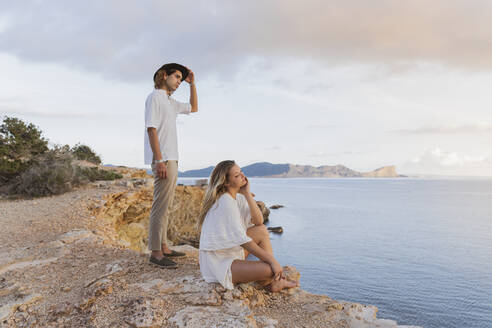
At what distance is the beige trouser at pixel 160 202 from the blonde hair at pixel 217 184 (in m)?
0.79

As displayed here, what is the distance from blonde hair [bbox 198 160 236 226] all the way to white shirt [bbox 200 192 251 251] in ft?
0.29

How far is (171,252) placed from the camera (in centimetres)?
459

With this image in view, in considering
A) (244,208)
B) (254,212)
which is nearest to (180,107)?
(244,208)

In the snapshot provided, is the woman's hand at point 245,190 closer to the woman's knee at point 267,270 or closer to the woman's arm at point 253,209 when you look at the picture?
the woman's arm at point 253,209

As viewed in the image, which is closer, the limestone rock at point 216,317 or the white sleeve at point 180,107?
the limestone rock at point 216,317

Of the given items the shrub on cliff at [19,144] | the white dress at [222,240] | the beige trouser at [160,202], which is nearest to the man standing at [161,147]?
the beige trouser at [160,202]

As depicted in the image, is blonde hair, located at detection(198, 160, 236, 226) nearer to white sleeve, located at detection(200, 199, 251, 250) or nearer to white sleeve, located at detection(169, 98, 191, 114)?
white sleeve, located at detection(200, 199, 251, 250)

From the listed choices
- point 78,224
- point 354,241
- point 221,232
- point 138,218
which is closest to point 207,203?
point 221,232

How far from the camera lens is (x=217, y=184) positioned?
338cm

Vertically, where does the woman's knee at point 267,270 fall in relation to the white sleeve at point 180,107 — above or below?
below

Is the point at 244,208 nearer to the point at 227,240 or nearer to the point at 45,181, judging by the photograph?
the point at 227,240

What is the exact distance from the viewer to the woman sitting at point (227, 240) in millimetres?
3262

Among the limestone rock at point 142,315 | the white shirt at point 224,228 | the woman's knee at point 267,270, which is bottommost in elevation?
the limestone rock at point 142,315

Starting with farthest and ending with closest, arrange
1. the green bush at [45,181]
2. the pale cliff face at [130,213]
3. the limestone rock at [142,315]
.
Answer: the green bush at [45,181]
the pale cliff face at [130,213]
the limestone rock at [142,315]
